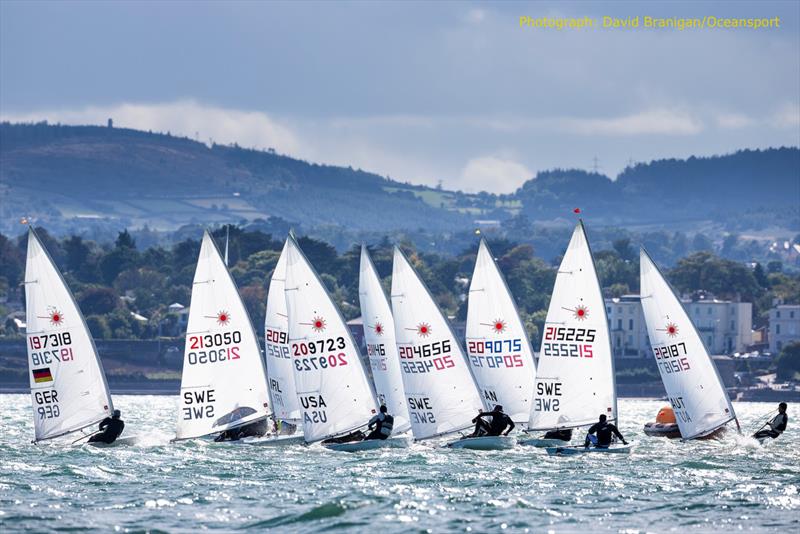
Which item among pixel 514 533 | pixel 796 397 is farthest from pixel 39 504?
pixel 796 397

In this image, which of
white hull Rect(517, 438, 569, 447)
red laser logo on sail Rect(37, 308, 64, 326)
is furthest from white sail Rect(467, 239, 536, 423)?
red laser logo on sail Rect(37, 308, 64, 326)

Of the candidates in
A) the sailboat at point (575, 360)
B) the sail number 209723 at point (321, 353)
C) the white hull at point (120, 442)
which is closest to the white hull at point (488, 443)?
the sailboat at point (575, 360)

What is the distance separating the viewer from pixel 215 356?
61.9m

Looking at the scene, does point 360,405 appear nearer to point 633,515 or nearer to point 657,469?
point 657,469

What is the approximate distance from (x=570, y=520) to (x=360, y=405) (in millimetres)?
16705

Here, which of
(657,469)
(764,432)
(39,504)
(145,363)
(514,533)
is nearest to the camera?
(514,533)

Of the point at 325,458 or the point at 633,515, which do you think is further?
the point at 325,458

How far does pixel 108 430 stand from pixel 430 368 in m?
10.4

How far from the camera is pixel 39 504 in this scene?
46.1 m

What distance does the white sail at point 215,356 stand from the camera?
202 feet

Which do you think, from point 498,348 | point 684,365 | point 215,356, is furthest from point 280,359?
point 684,365

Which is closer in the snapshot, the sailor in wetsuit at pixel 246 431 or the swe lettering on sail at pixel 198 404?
the swe lettering on sail at pixel 198 404

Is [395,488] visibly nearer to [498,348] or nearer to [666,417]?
[498,348]

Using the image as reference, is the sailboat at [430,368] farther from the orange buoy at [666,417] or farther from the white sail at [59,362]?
the orange buoy at [666,417]
